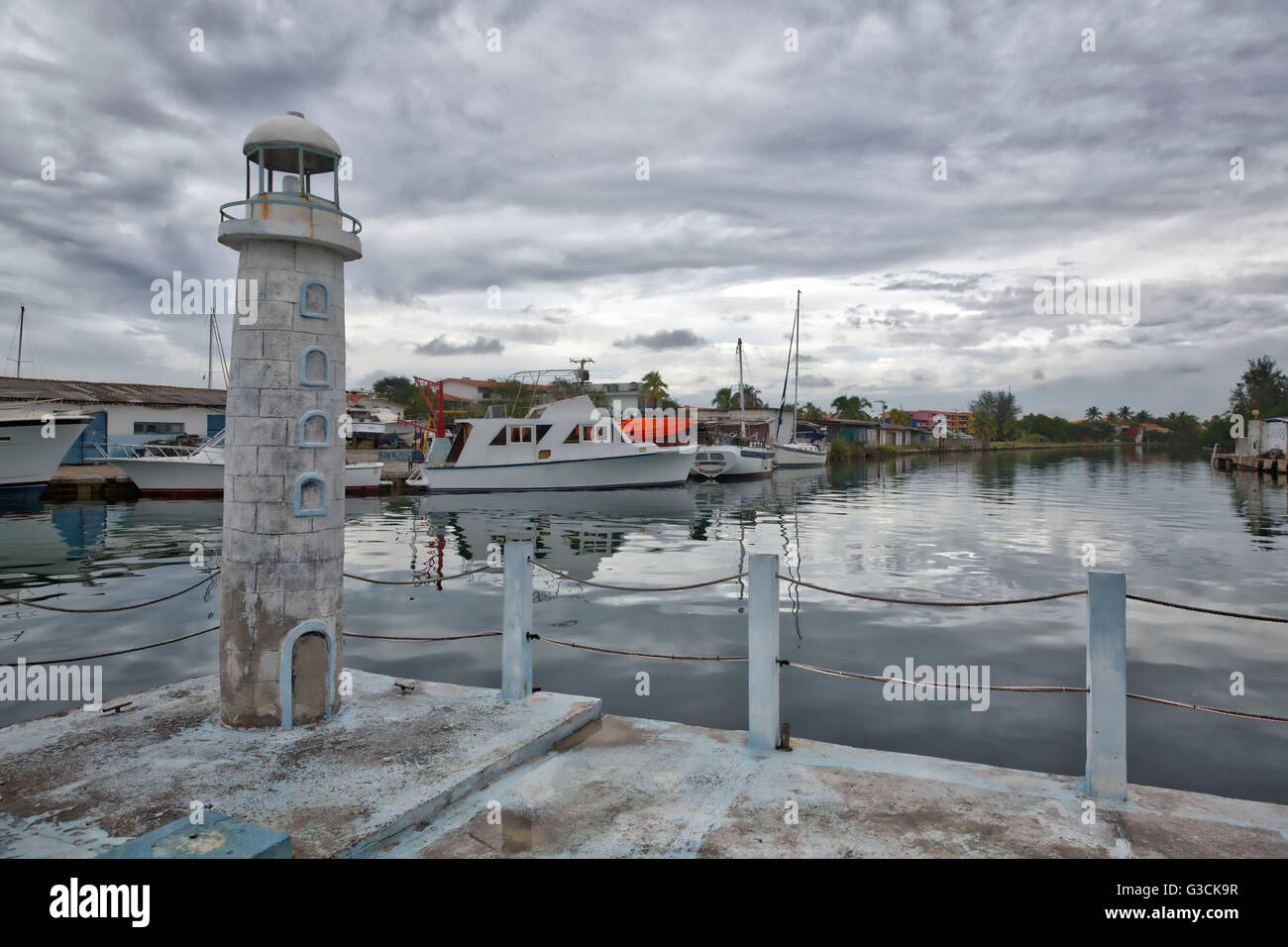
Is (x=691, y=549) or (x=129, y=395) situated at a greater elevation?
(x=129, y=395)

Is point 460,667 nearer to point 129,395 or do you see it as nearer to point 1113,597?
point 1113,597

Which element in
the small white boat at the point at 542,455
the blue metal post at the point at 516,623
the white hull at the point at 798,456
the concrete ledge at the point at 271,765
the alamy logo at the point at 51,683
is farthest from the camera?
the white hull at the point at 798,456


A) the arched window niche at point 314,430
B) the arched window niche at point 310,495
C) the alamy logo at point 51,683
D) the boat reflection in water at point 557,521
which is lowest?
the alamy logo at point 51,683

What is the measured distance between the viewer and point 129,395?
45.3 metres

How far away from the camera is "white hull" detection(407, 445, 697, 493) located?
116 feet

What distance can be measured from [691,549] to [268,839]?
1538cm

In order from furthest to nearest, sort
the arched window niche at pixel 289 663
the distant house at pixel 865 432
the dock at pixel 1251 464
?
the distant house at pixel 865 432, the dock at pixel 1251 464, the arched window niche at pixel 289 663

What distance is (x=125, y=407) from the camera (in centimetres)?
4388

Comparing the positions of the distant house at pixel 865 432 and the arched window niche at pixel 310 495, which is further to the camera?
the distant house at pixel 865 432

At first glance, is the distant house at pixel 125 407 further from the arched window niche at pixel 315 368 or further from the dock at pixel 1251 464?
the dock at pixel 1251 464

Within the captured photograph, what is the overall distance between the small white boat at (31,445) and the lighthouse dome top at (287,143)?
98.8 feet

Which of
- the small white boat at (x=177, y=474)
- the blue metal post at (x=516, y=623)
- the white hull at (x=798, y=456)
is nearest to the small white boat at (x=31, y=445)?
the small white boat at (x=177, y=474)

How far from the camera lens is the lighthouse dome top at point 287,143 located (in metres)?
5.51
